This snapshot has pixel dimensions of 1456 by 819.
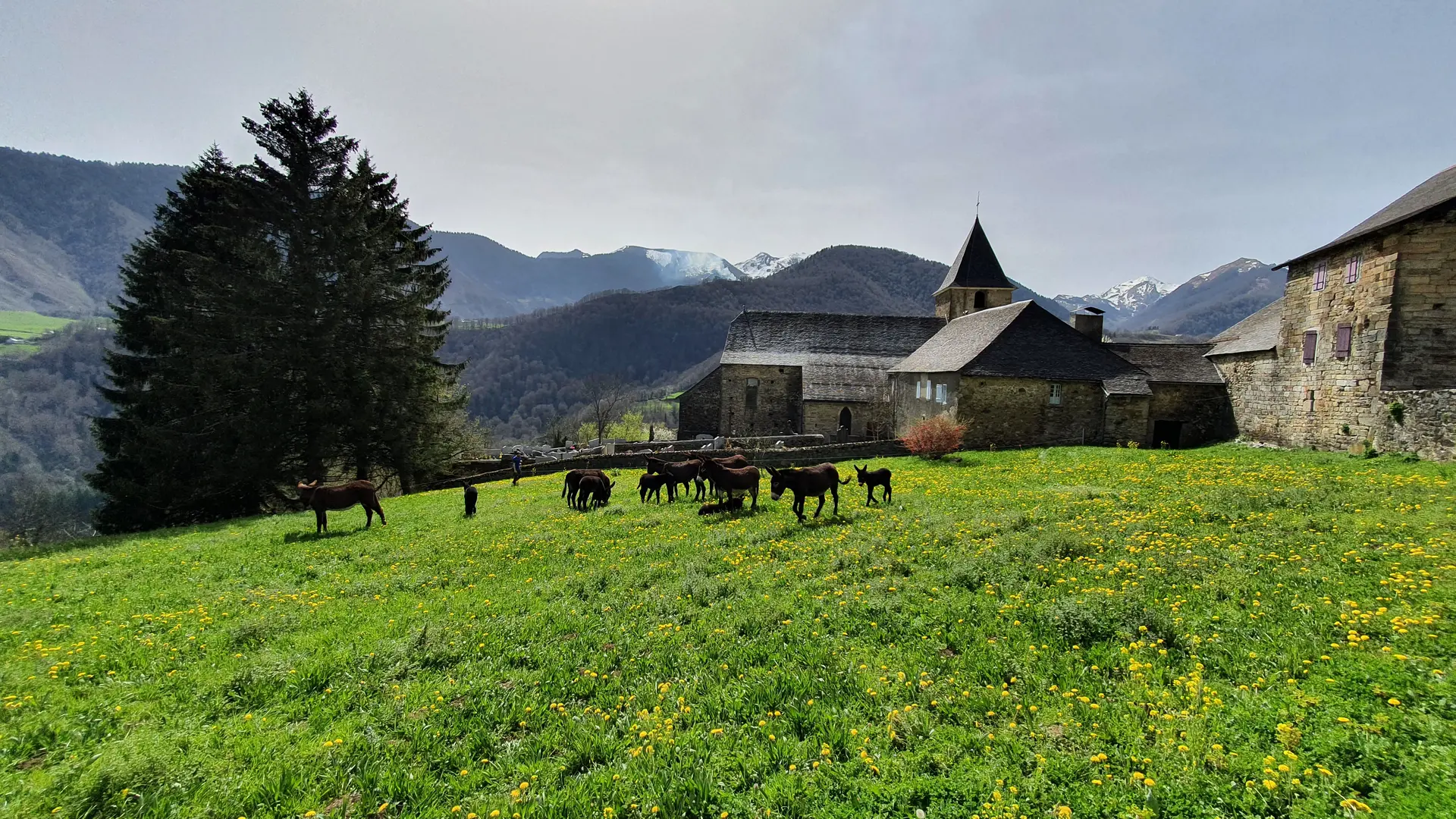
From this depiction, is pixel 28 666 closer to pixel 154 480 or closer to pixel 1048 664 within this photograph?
pixel 1048 664

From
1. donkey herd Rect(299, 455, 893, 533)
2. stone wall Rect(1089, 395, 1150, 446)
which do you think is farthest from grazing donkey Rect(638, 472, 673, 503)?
stone wall Rect(1089, 395, 1150, 446)

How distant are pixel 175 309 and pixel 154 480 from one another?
761 cm

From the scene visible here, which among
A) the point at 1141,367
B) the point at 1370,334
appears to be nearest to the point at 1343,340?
the point at 1370,334

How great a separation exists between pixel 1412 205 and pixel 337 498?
120 ft

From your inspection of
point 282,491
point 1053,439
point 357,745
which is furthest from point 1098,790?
point 282,491

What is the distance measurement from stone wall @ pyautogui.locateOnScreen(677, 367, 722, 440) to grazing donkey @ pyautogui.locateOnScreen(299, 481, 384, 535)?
29.9 m

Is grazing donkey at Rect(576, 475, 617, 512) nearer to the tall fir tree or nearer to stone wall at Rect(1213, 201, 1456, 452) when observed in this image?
the tall fir tree

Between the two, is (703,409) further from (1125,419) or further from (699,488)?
(699,488)

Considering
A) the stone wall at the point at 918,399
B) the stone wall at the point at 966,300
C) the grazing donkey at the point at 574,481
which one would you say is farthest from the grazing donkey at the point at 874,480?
the stone wall at the point at 966,300

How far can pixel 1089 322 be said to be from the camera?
34906 millimetres

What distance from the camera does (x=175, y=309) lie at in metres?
24.0

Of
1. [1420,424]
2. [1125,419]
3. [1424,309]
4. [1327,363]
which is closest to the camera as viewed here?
[1420,424]

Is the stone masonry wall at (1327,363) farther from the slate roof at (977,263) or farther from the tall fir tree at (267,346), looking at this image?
the tall fir tree at (267,346)

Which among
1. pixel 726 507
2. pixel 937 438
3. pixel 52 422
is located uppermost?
pixel 937 438
